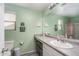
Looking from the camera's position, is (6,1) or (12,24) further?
(12,24)

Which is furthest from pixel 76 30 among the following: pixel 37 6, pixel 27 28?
pixel 27 28

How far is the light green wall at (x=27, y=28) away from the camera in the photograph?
1.96 meters

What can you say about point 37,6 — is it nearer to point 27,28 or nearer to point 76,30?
point 27,28

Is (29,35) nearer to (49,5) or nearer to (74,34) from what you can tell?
(49,5)

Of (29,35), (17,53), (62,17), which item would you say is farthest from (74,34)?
(17,53)

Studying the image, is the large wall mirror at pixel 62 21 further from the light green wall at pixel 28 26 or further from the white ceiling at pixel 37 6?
the white ceiling at pixel 37 6

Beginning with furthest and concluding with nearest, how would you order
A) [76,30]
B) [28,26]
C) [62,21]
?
1. [28,26]
2. [62,21]
3. [76,30]

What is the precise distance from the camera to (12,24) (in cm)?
197

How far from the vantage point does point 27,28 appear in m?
2.09

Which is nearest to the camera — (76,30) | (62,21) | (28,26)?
(76,30)

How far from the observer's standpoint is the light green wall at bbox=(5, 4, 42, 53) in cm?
196

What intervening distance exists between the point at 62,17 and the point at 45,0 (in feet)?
1.58

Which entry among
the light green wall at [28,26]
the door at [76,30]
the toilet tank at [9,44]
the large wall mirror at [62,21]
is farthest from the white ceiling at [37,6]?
the toilet tank at [9,44]

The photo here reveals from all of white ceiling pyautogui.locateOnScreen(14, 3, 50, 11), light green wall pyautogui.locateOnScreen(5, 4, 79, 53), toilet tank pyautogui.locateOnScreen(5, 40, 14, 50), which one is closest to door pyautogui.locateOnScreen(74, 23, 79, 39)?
light green wall pyautogui.locateOnScreen(5, 4, 79, 53)
